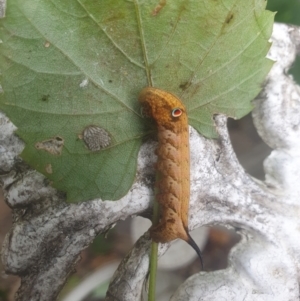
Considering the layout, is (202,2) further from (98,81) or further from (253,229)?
(253,229)

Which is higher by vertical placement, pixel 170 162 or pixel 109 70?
pixel 109 70

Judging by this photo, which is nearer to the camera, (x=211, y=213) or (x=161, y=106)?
(x=161, y=106)

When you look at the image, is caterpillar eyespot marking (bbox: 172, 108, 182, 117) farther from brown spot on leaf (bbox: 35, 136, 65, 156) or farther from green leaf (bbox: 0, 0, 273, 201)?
brown spot on leaf (bbox: 35, 136, 65, 156)

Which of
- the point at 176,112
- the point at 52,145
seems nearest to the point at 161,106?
the point at 176,112

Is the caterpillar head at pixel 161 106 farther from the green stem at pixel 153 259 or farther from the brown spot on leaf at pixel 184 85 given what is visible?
the green stem at pixel 153 259

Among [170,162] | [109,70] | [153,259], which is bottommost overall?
[153,259]

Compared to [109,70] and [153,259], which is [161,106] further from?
[153,259]
